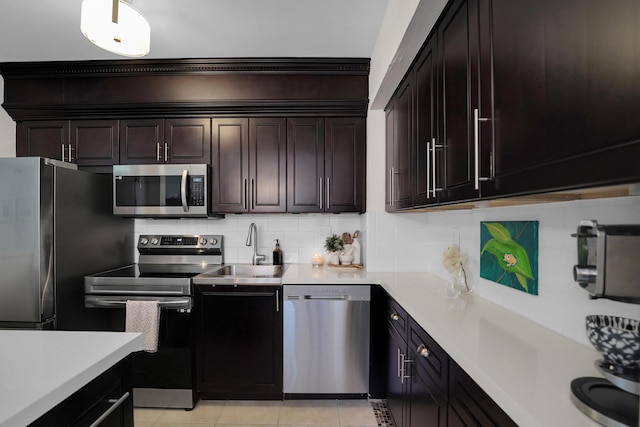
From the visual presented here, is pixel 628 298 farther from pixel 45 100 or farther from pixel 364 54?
pixel 45 100

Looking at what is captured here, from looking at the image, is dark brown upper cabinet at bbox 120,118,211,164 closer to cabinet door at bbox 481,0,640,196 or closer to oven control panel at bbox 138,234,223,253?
oven control panel at bbox 138,234,223,253

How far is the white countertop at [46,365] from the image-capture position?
0.71 m

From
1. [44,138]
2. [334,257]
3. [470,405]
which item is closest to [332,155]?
[334,257]

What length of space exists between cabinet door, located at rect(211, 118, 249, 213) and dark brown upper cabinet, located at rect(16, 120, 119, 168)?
853 millimetres

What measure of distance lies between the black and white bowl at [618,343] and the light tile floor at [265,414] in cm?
180

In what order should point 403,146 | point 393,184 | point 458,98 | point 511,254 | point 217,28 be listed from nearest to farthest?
point 458,98 < point 511,254 < point 403,146 < point 217,28 < point 393,184

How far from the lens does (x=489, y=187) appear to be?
105cm

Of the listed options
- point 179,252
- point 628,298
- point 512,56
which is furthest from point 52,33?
point 628,298

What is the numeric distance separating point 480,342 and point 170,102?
2.73 m

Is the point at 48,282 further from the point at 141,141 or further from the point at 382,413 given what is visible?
the point at 382,413

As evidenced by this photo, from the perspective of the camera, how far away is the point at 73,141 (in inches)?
109

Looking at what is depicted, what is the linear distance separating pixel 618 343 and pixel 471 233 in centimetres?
127

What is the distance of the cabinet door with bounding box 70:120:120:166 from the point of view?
276cm

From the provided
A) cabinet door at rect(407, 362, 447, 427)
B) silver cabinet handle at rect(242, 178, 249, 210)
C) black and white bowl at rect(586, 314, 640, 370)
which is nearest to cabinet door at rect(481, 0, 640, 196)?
black and white bowl at rect(586, 314, 640, 370)
